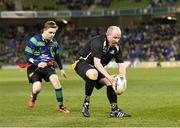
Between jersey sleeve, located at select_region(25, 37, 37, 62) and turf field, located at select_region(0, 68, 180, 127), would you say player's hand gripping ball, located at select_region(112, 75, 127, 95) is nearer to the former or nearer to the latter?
turf field, located at select_region(0, 68, 180, 127)

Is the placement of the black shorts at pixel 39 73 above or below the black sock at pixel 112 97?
above

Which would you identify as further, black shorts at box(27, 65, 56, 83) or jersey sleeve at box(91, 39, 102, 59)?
black shorts at box(27, 65, 56, 83)

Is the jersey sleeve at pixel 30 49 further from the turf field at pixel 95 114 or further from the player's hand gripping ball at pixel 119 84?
the player's hand gripping ball at pixel 119 84

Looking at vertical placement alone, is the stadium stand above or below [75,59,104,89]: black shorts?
below

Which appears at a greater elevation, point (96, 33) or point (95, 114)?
point (95, 114)

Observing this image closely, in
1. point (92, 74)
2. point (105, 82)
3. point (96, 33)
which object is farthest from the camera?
point (96, 33)

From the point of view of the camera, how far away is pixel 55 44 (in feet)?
42.9

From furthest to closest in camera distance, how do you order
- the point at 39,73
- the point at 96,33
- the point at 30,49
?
the point at 96,33 → the point at 39,73 → the point at 30,49

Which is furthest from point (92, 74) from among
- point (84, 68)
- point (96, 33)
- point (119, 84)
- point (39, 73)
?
point (96, 33)

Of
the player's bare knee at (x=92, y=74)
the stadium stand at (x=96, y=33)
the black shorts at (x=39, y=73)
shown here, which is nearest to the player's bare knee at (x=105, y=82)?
the player's bare knee at (x=92, y=74)

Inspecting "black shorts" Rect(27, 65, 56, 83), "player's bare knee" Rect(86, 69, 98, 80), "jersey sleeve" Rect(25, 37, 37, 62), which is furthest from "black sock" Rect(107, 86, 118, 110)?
"jersey sleeve" Rect(25, 37, 37, 62)

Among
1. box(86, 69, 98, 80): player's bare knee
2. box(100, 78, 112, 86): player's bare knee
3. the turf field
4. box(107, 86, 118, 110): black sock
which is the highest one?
box(86, 69, 98, 80): player's bare knee

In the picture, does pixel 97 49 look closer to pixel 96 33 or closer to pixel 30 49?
pixel 30 49

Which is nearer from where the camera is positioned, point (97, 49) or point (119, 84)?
point (119, 84)
